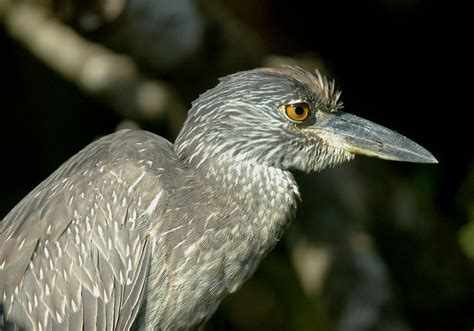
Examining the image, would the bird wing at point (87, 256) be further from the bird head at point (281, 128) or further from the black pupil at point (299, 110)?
the black pupil at point (299, 110)

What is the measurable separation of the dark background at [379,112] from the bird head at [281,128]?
259 cm

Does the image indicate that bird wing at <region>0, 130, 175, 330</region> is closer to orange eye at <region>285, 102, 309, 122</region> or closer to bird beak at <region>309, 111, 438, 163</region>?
orange eye at <region>285, 102, 309, 122</region>

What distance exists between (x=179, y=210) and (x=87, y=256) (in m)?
0.43

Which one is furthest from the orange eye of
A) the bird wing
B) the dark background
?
the dark background

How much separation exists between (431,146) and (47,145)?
9.28ft

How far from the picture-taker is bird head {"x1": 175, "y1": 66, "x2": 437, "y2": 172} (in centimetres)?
496

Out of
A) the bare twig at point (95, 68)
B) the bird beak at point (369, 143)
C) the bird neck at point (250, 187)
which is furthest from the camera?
the bare twig at point (95, 68)

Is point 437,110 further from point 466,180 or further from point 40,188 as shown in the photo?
point 40,188

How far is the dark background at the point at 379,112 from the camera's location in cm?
772

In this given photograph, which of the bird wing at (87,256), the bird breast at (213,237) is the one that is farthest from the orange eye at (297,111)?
the bird wing at (87,256)

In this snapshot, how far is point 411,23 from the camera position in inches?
328

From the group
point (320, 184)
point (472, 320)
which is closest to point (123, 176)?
point (320, 184)

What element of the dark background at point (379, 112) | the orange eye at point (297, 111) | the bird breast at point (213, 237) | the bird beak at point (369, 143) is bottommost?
the dark background at point (379, 112)

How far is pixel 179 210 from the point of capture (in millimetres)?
4852
